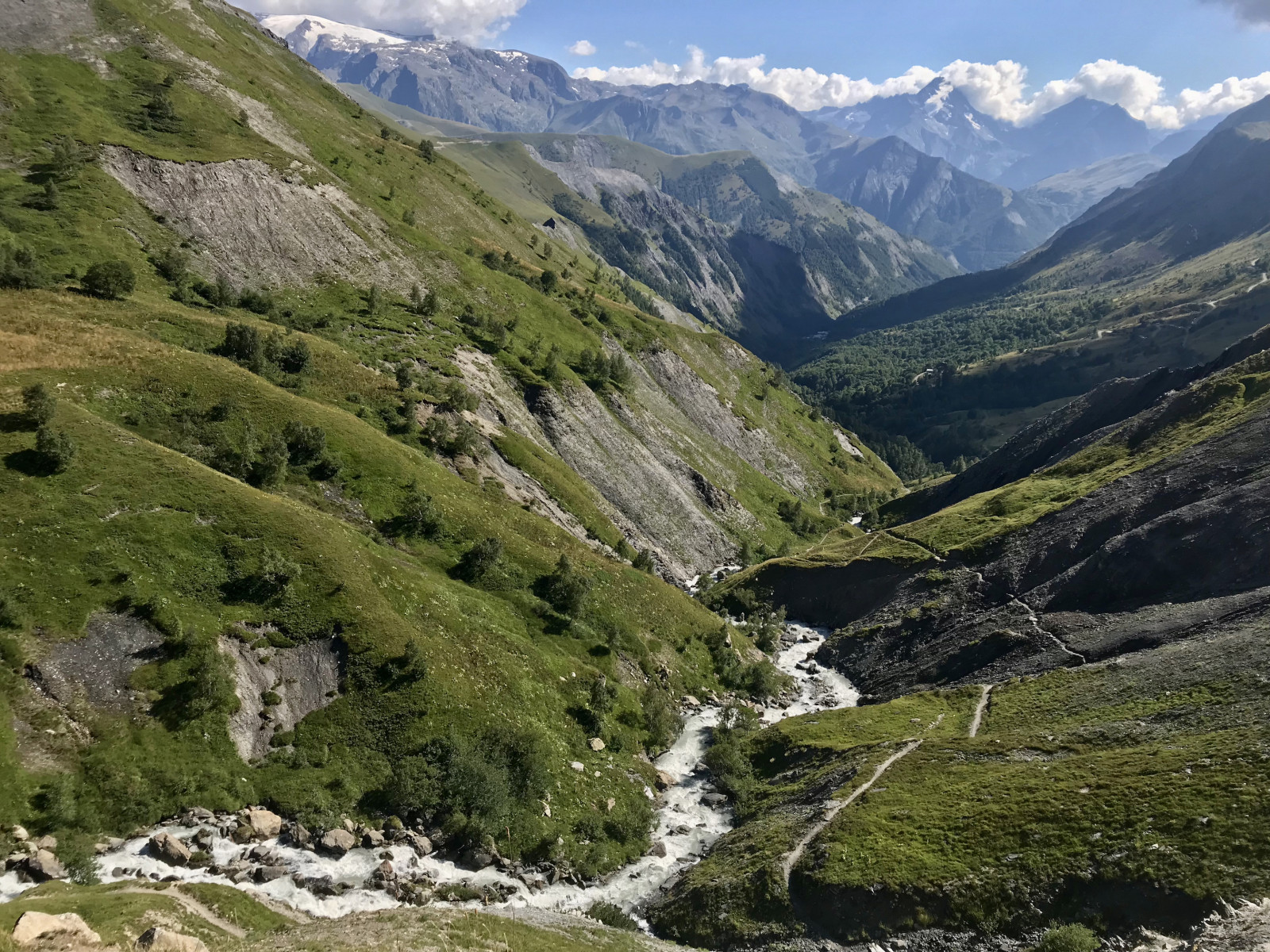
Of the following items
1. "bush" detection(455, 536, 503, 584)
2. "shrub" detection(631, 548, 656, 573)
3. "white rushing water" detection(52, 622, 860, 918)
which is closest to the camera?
"white rushing water" detection(52, 622, 860, 918)

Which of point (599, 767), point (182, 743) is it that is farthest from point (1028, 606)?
point (182, 743)

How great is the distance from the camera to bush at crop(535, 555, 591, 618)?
68812 mm

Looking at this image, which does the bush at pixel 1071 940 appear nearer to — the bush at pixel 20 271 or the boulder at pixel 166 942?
the boulder at pixel 166 942

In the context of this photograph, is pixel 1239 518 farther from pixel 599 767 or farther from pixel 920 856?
pixel 599 767

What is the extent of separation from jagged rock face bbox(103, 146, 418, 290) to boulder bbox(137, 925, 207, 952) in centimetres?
9858

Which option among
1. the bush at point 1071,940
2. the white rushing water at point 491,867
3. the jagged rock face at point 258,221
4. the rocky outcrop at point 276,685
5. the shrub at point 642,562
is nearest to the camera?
the bush at point 1071,940

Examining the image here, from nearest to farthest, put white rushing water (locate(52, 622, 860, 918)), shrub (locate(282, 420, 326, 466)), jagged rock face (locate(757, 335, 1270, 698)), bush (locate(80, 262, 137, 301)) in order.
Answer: white rushing water (locate(52, 622, 860, 918)), shrub (locate(282, 420, 326, 466)), jagged rock face (locate(757, 335, 1270, 698)), bush (locate(80, 262, 137, 301))

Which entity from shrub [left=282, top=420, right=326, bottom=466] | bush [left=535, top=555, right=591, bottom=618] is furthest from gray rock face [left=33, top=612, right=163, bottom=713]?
bush [left=535, top=555, right=591, bottom=618]

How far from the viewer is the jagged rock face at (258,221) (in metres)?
99.2

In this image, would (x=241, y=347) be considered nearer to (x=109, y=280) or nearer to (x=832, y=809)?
(x=109, y=280)

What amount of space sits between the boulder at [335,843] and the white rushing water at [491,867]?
1.29ft

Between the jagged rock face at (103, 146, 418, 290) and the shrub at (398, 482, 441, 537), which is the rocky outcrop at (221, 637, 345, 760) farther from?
the jagged rock face at (103, 146, 418, 290)

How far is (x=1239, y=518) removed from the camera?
6831 cm

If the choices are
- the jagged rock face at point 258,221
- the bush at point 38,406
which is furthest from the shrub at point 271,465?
the jagged rock face at point 258,221
